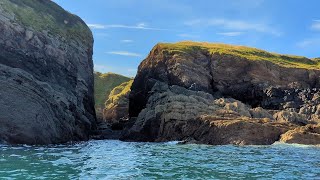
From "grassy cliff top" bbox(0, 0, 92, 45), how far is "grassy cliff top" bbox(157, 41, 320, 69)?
675 inches

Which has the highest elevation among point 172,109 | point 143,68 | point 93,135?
point 143,68

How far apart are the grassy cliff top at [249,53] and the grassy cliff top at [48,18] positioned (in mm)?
17140

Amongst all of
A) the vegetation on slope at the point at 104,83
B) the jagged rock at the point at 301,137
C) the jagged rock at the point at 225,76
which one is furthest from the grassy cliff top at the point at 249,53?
the vegetation on slope at the point at 104,83

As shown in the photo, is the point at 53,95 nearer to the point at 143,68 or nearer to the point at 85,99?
the point at 85,99

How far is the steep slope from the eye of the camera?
166 meters

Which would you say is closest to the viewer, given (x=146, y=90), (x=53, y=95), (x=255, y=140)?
(x=255, y=140)

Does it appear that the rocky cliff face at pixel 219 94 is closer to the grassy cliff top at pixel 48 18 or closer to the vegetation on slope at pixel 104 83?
the grassy cliff top at pixel 48 18

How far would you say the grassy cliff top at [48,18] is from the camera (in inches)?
2370

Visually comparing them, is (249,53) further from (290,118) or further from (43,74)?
(43,74)

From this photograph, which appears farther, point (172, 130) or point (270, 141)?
point (172, 130)

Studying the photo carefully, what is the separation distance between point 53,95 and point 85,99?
17.0 metres

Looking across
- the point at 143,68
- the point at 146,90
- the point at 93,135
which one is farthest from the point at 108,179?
the point at 143,68

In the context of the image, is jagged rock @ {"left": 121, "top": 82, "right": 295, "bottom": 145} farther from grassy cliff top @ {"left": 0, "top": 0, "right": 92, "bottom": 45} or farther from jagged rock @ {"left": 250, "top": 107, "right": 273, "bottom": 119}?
grassy cliff top @ {"left": 0, "top": 0, "right": 92, "bottom": 45}

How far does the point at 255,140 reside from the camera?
45.9 metres
